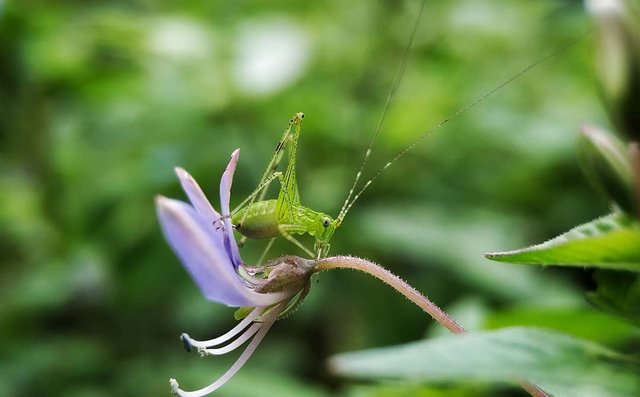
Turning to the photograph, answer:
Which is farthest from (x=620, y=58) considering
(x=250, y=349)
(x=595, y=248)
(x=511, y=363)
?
(x=250, y=349)

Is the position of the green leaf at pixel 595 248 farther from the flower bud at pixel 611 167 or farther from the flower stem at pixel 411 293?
the flower stem at pixel 411 293

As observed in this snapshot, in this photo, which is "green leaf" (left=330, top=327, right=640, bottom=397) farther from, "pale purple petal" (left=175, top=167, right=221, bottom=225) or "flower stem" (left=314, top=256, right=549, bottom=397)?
"pale purple petal" (left=175, top=167, right=221, bottom=225)

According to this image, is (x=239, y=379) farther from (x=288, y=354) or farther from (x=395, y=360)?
(x=395, y=360)

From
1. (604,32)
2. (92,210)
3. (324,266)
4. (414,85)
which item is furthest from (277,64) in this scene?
(604,32)

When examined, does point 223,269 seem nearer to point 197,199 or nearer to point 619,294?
point 197,199

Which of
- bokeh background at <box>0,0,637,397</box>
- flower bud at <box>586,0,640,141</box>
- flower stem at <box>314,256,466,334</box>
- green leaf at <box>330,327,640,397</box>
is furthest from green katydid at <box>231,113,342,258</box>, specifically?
bokeh background at <box>0,0,637,397</box>
